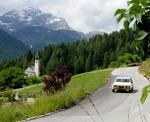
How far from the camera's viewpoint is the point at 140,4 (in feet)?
7.79

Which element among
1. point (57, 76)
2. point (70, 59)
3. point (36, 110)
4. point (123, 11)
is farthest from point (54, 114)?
point (70, 59)

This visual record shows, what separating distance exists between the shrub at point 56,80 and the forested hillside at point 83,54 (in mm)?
128474

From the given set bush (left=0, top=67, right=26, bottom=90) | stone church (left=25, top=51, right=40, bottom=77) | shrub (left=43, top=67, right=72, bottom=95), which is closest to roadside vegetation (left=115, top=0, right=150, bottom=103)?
shrub (left=43, top=67, right=72, bottom=95)

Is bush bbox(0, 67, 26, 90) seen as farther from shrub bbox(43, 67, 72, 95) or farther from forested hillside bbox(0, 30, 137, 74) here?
shrub bbox(43, 67, 72, 95)

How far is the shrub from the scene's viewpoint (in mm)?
32750

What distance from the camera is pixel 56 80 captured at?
3391cm

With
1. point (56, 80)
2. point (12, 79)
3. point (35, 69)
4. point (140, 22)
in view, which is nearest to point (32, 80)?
point (12, 79)

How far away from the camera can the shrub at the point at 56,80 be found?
107 ft

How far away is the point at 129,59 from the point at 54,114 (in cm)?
10448

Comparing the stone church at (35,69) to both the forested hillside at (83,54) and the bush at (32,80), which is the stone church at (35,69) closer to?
the forested hillside at (83,54)

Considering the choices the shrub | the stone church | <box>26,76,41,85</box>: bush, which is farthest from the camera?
the stone church

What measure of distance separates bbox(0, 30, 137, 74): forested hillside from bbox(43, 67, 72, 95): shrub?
422 ft

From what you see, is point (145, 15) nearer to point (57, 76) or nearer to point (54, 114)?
point (54, 114)

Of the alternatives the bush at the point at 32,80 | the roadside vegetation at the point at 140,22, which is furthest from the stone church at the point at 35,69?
the roadside vegetation at the point at 140,22
